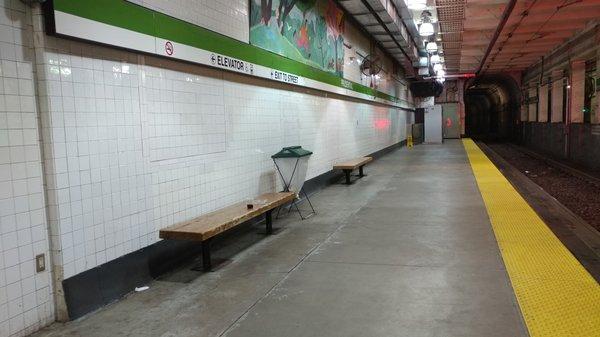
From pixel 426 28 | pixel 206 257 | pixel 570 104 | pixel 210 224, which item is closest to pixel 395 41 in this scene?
pixel 426 28

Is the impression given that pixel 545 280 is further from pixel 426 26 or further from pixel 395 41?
pixel 395 41

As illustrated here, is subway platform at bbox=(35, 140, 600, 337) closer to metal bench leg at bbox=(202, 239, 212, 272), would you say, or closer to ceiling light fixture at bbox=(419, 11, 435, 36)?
metal bench leg at bbox=(202, 239, 212, 272)

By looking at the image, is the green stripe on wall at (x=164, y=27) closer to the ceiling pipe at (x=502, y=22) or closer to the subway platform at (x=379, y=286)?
the subway platform at (x=379, y=286)

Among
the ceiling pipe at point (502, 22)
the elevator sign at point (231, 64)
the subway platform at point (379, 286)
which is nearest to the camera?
the subway platform at point (379, 286)

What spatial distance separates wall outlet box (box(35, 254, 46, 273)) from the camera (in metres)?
3.25

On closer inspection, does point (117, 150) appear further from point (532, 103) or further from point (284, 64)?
point (532, 103)

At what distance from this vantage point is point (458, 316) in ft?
Answer: 10.9

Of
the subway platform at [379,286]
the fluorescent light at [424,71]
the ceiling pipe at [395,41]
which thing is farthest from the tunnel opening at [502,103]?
the subway platform at [379,286]

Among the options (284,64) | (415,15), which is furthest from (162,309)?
(415,15)

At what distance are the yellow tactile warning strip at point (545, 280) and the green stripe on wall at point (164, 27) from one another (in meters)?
3.93

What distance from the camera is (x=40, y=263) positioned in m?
3.28

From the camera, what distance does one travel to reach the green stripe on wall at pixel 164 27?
11.7ft

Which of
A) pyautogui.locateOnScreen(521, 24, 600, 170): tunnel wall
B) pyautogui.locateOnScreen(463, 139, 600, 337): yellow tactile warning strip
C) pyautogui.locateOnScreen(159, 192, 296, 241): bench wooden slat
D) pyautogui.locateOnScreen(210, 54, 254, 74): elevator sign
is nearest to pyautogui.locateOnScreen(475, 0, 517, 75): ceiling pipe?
pyautogui.locateOnScreen(521, 24, 600, 170): tunnel wall

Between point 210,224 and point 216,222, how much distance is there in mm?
107
